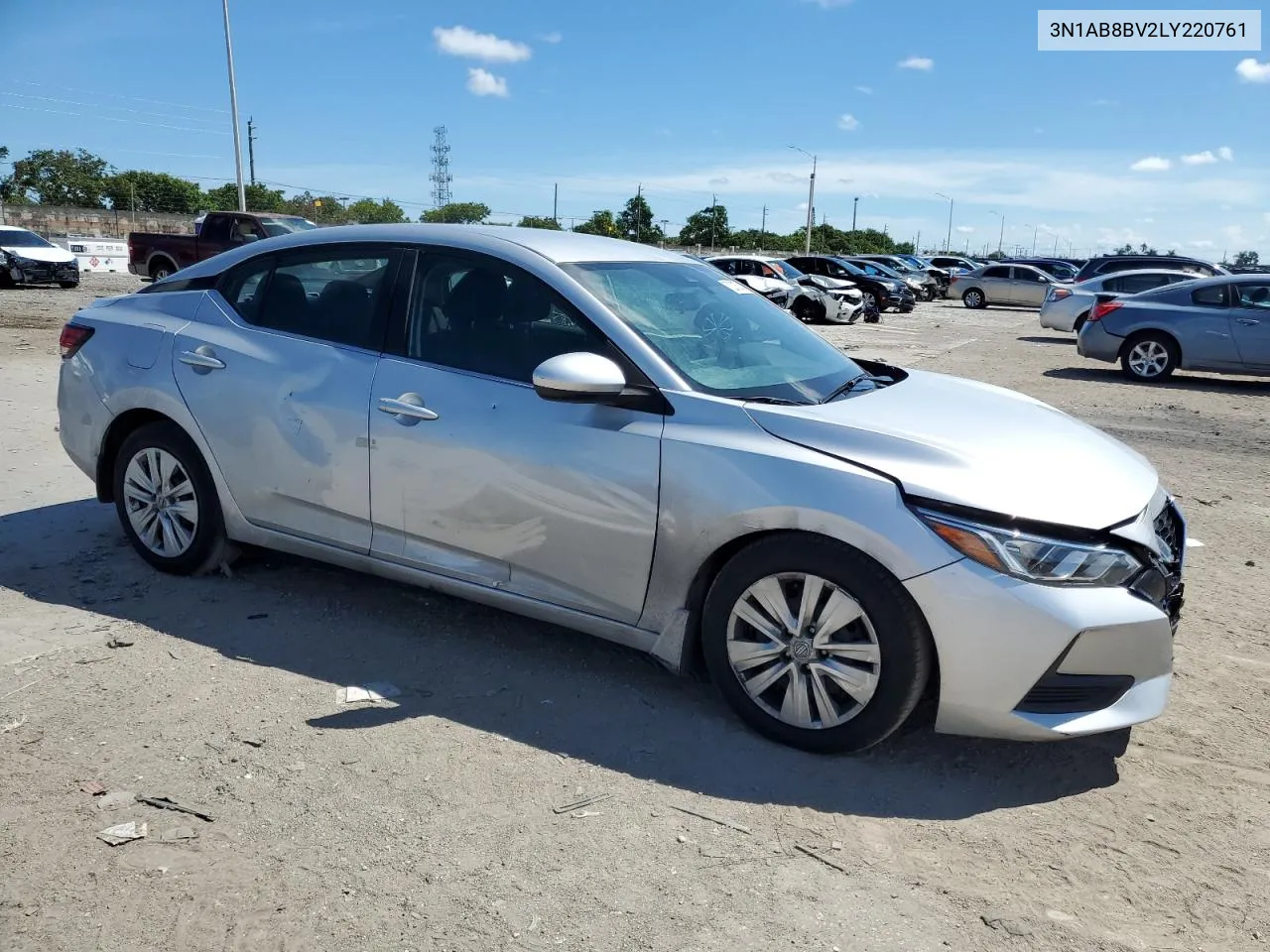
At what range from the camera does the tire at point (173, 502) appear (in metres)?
4.54

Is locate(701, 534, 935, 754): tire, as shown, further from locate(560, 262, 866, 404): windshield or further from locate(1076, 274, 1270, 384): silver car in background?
locate(1076, 274, 1270, 384): silver car in background

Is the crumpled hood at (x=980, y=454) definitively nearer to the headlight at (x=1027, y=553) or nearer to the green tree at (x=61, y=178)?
the headlight at (x=1027, y=553)

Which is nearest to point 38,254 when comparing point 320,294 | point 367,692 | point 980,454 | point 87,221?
point 320,294

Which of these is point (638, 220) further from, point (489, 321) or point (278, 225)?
point (489, 321)

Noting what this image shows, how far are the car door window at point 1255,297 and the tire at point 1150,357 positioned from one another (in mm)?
956

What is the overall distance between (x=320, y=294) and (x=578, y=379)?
1567 millimetres

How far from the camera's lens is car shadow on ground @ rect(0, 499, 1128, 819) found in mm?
3213

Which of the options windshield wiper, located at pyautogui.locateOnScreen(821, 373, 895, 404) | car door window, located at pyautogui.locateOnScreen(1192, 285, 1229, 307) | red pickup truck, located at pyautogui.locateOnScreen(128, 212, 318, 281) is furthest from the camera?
red pickup truck, located at pyautogui.locateOnScreen(128, 212, 318, 281)

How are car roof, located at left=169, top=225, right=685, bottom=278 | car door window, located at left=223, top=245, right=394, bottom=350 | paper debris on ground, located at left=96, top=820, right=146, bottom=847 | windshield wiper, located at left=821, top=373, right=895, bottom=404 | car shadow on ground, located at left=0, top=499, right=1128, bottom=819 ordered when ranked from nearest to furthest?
paper debris on ground, located at left=96, top=820, right=146, bottom=847
car shadow on ground, located at left=0, top=499, right=1128, bottom=819
windshield wiper, located at left=821, top=373, right=895, bottom=404
car roof, located at left=169, top=225, right=685, bottom=278
car door window, located at left=223, top=245, right=394, bottom=350

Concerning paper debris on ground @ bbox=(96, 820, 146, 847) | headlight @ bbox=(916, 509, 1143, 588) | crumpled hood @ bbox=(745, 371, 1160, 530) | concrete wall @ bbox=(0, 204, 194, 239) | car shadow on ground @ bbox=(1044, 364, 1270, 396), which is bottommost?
paper debris on ground @ bbox=(96, 820, 146, 847)

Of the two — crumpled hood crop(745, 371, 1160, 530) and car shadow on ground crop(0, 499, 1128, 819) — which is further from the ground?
crumpled hood crop(745, 371, 1160, 530)

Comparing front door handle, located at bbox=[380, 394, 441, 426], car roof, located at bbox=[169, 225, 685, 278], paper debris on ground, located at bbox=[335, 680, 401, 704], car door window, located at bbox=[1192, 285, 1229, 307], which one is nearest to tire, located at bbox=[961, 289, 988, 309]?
car door window, located at bbox=[1192, 285, 1229, 307]

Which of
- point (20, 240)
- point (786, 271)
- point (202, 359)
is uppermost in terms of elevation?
point (20, 240)

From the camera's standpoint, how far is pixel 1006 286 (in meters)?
34.7
